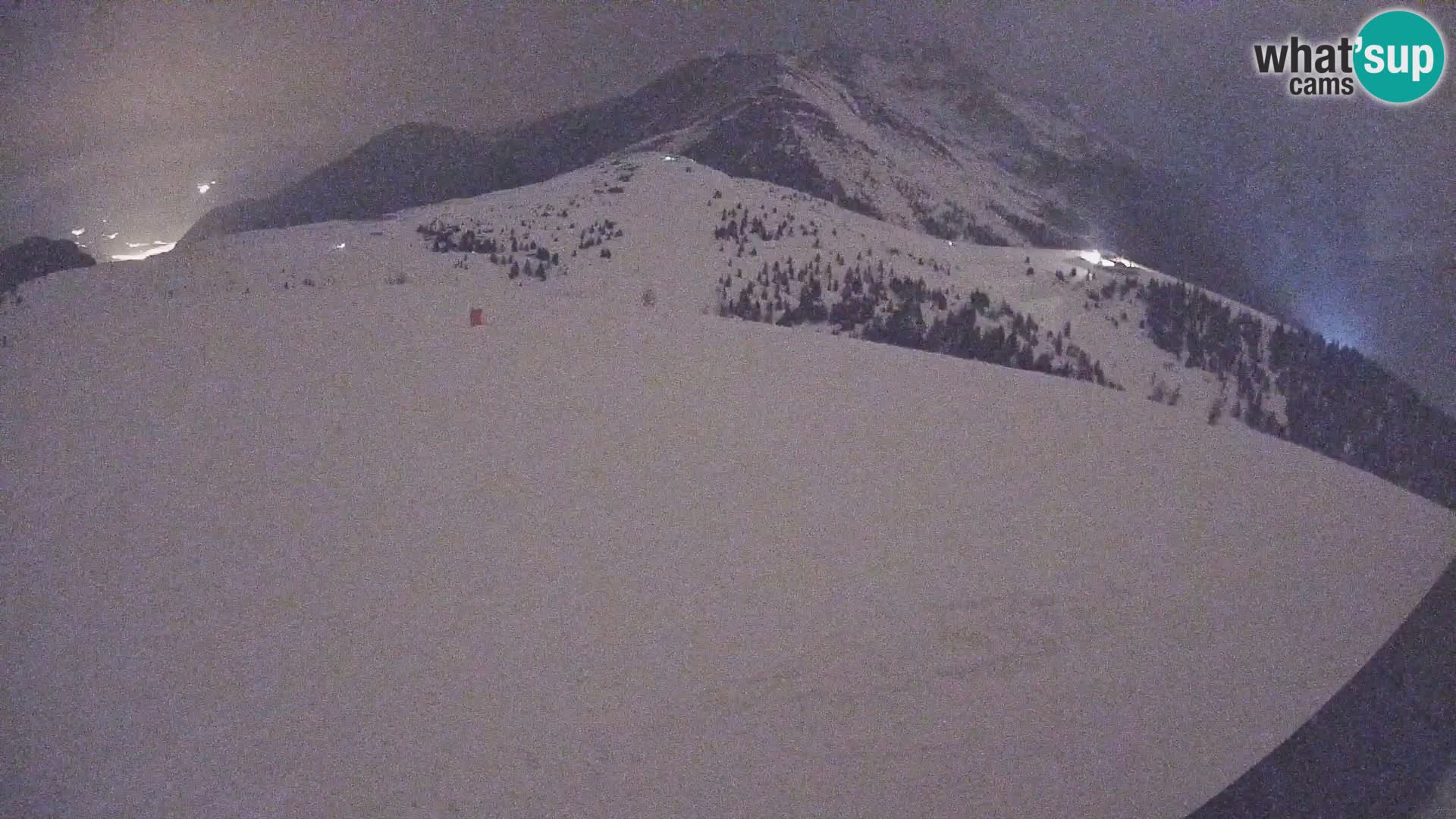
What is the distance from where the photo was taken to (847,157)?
49906 mm

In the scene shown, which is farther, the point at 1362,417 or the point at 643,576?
the point at 1362,417

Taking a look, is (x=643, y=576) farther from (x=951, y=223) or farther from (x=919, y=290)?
(x=951, y=223)

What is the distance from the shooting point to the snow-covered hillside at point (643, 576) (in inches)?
94.2

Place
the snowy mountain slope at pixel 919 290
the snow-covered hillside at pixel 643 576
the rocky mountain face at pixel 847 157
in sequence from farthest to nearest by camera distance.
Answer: the rocky mountain face at pixel 847 157 → the snowy mountain slope at pixel 919 290 → the snow-covered hillside at pixel 643 576

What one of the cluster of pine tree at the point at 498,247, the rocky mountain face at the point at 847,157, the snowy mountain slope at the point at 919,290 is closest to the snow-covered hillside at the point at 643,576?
the snowy mountain slope at the point at 919,290

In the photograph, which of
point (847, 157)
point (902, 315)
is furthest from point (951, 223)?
point (902, 315)

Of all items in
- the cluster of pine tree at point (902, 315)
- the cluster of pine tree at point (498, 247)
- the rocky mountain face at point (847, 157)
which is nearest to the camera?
the cluster of pine tree at point (902, 315)

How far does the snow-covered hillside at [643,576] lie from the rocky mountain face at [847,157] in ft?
27.4

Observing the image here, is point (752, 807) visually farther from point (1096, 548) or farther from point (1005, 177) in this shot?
point (1005, 177)

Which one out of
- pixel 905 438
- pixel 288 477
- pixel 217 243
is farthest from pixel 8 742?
pixel 217 243

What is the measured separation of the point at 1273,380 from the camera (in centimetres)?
639

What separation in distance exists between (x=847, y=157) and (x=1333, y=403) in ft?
154

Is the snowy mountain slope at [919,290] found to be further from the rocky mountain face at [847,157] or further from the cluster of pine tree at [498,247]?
the rocky mountain face at [847,157]

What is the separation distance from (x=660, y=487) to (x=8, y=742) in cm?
242
